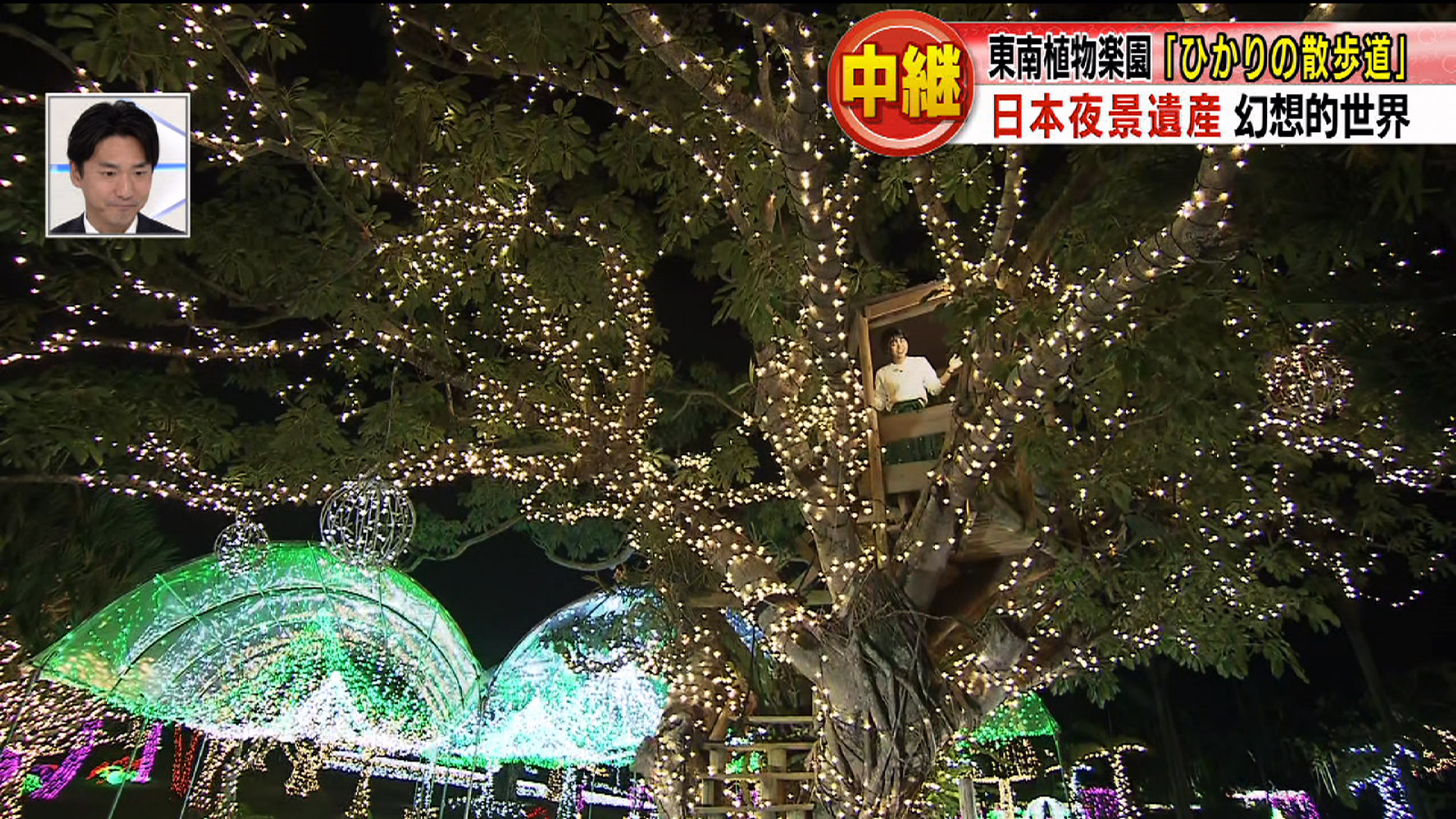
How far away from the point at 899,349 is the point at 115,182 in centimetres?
420

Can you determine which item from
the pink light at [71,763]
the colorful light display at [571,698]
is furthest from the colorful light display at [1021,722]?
the pink light at [71,763]

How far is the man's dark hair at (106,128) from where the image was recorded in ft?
11.0

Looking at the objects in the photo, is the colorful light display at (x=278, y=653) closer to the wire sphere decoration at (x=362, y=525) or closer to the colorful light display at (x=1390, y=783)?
the wire sphere decoration at (x=362, y=525)

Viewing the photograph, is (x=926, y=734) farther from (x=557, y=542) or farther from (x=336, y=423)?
(x=557, y=542)

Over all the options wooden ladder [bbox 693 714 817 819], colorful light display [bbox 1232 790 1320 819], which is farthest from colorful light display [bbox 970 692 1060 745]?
colorful light display [bbox 1232 790 1320 819]

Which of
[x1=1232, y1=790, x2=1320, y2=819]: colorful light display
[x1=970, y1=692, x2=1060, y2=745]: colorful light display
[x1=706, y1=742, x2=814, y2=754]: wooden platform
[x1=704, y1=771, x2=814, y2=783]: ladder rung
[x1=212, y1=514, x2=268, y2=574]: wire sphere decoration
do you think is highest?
[x1=212, y1=514, x2=268, y2=574]: wire sphere decoration

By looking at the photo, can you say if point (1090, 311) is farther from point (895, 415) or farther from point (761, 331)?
point (895, 415)

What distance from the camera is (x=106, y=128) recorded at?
3359 mm

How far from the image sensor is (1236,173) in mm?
2623

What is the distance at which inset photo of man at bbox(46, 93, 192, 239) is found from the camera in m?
3.37

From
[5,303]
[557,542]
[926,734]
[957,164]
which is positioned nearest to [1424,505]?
[926,734]

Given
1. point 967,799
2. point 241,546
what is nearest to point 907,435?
point 967,799

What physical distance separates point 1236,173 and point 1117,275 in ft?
1.90

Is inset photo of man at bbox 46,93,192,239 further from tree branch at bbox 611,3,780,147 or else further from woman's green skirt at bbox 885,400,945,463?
woman's green skirt at bbox 885,400,945,463
